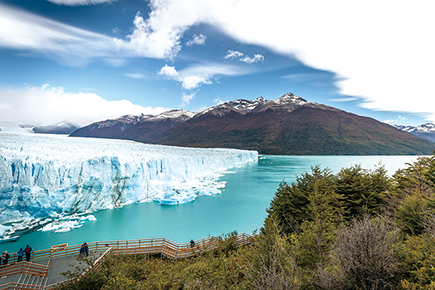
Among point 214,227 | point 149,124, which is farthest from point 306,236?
point 149,124

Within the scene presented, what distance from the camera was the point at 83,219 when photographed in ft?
49.2

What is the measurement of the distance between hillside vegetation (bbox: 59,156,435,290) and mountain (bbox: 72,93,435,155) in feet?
278

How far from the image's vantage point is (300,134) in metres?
108

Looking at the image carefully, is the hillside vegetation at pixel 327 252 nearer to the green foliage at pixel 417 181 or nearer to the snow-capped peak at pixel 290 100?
the green foliage at pixel 417 181

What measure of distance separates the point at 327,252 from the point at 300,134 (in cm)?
10975

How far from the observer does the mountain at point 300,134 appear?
96.5 metres

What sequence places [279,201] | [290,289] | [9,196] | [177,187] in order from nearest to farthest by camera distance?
[290,289] → [279,201] → [9,196] → [177,187]

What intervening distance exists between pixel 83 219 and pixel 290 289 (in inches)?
631

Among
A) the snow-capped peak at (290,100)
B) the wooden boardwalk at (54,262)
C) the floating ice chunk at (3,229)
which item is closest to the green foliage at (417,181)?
the wooden boardwalk at (54,262)

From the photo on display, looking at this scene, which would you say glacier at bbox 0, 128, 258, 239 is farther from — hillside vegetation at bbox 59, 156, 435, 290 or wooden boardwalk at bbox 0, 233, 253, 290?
hillside vegetation at bbox 59, 156, 435, 290

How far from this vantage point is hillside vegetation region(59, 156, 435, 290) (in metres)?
3.81

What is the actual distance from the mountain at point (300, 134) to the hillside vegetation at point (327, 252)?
84608mm

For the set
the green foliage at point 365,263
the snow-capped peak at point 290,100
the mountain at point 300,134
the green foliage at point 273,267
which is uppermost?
the snow-capped peak at point 290,100

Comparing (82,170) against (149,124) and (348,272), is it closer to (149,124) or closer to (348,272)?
(348,272)
